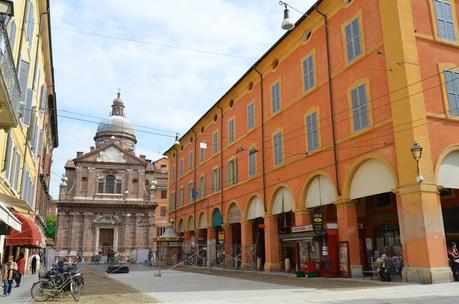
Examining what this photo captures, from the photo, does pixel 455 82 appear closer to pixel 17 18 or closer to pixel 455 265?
pixel 455 265

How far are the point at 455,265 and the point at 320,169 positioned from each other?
7.83 meters

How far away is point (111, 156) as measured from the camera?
225ft

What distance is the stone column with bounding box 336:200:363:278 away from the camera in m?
19.5

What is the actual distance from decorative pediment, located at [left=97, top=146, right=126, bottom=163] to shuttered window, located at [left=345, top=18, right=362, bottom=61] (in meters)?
53.0

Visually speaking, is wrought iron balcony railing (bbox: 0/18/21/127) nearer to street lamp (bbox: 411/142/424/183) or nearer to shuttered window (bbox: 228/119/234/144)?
street lamp (bbox: 411/142/424/183)

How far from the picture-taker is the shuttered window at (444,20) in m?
18.8

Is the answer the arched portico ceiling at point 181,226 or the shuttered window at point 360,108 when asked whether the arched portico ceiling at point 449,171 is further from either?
the arched portico ceiling at point 181,226

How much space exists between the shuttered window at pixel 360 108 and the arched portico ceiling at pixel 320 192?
3408 mm

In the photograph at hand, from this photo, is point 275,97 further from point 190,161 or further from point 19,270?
point 190,161

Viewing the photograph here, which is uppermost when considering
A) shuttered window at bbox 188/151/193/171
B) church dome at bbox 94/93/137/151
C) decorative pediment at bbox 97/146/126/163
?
church dome at bbox 94/93/137/151

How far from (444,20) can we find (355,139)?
20.8 ft

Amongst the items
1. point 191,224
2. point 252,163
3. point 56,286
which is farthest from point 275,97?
point 191,224

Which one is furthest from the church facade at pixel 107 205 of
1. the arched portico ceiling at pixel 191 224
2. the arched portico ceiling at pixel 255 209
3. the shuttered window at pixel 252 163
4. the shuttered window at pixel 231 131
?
the shuttered window at pixel 252 163

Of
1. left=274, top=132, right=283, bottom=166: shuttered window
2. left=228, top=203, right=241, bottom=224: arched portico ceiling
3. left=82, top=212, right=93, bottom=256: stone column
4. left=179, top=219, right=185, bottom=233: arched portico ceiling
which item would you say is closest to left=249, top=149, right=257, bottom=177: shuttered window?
left=274, top=132, right=283, bottom=166: shuttered window
